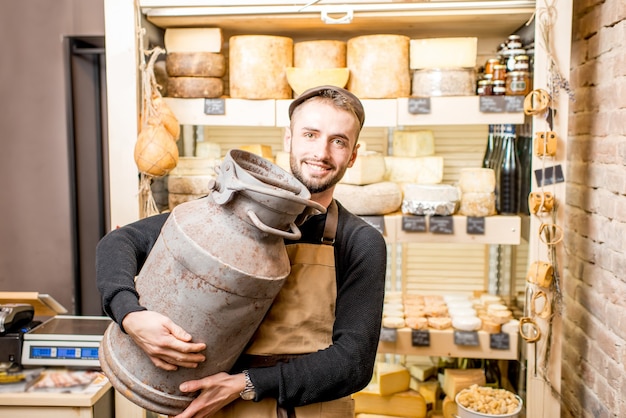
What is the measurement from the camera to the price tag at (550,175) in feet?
8.21

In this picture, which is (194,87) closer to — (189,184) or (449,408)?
(189,184)

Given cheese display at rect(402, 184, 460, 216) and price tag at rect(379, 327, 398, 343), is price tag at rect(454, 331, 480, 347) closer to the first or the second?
price tag at rect(379, 327, 398, 343)

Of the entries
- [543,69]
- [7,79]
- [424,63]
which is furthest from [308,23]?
[7,79]

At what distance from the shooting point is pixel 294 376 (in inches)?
58.2

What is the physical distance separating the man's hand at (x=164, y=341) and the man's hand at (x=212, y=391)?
6cm

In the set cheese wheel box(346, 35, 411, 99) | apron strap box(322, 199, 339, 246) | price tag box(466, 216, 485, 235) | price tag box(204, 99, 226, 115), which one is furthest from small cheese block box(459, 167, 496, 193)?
apron strap box(322, 199, 339, 246)

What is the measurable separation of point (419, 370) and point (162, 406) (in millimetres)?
1926

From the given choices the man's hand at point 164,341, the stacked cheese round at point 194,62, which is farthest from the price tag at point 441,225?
the man's hand at point 164,341

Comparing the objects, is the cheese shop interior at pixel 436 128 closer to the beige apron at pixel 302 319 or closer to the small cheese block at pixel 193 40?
the small cheese block at pixel 193 40

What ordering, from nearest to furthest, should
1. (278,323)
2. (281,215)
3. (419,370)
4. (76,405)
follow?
(281,215) < (278,323) < (76,405) < (419,370)

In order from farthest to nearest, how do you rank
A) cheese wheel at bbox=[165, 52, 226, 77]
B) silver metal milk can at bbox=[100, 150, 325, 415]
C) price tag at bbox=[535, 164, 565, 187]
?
cheese wheel at bbox=[165, 52, 226, 77]
price tag at bbox=[535, 164, 565, 187]
silver metal milk can at bbox=[100, 150, 325, 415]

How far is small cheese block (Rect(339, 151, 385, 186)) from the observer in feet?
8.89

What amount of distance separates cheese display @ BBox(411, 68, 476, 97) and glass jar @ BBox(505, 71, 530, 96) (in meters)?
0.15

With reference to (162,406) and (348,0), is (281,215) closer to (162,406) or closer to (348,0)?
(162,406)
